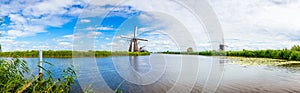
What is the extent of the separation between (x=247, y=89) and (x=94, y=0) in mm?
4966

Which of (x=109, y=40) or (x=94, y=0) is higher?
(x=94, y=0)

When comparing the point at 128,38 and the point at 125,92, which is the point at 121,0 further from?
the point at 128,38

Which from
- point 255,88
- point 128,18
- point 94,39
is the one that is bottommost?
point 255,88

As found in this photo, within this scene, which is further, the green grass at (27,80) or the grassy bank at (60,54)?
the grassy bank at (60,54)

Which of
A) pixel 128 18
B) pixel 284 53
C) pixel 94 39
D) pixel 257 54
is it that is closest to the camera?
pixel 94 39

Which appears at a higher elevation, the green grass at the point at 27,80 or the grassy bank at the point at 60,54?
the grassy bank at the point at 60,54

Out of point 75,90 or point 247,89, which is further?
point 247,89

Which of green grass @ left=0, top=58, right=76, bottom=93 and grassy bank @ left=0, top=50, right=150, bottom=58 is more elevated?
grassy bank @ left=0, top=50, right=150, bottom=58

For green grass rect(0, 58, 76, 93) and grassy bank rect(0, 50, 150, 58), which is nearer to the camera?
green grass rect(0, 58, 76, 93)

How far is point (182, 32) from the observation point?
11.4 meters

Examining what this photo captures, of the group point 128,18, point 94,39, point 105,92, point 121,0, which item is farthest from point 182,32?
point 105,92

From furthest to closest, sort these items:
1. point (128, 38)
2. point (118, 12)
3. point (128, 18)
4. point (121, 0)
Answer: point (128, 38) < point (118, 12) < point (128, 18) < point (121, 0)

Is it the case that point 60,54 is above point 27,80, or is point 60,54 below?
above

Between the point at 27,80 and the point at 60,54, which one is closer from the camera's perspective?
the point at 27,80
